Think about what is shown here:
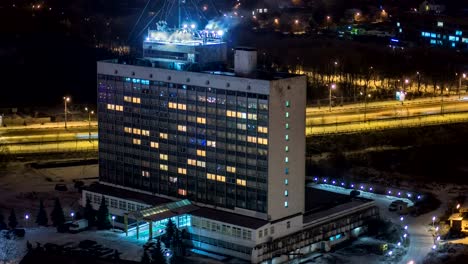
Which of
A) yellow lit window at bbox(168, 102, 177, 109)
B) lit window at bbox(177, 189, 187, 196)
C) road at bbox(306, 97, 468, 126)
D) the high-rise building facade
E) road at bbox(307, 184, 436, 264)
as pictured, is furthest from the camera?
road at bbox(306, 97, 468, 126)

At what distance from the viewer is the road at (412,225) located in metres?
67.3

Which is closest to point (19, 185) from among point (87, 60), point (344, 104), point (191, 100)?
point (191, 100)

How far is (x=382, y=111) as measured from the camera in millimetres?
108250

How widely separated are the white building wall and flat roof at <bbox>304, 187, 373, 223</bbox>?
6.85 feet

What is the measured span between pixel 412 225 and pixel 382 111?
118 feet

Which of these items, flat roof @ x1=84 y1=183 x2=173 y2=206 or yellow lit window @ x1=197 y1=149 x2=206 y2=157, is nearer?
yellow lit window @ x1=197 y1=149 x2=206 y2=157

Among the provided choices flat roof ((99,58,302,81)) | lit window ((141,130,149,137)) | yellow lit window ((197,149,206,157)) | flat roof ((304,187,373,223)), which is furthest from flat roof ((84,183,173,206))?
flat roof ((304,187,373,223))

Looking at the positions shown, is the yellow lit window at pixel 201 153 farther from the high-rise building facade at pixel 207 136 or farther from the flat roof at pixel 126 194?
the flat roof at pixel 126 194

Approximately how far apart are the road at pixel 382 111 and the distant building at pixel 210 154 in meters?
29.8

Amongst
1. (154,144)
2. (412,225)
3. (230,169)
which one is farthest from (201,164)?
(412,225)

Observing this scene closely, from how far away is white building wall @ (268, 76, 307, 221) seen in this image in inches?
2606

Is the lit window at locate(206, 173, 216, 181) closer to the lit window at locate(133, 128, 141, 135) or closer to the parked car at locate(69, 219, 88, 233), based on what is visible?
the lit window at locate(133, 128, 141, 135)

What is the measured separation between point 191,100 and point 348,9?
111 meters

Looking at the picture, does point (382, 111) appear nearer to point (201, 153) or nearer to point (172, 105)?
point (172, 105)
